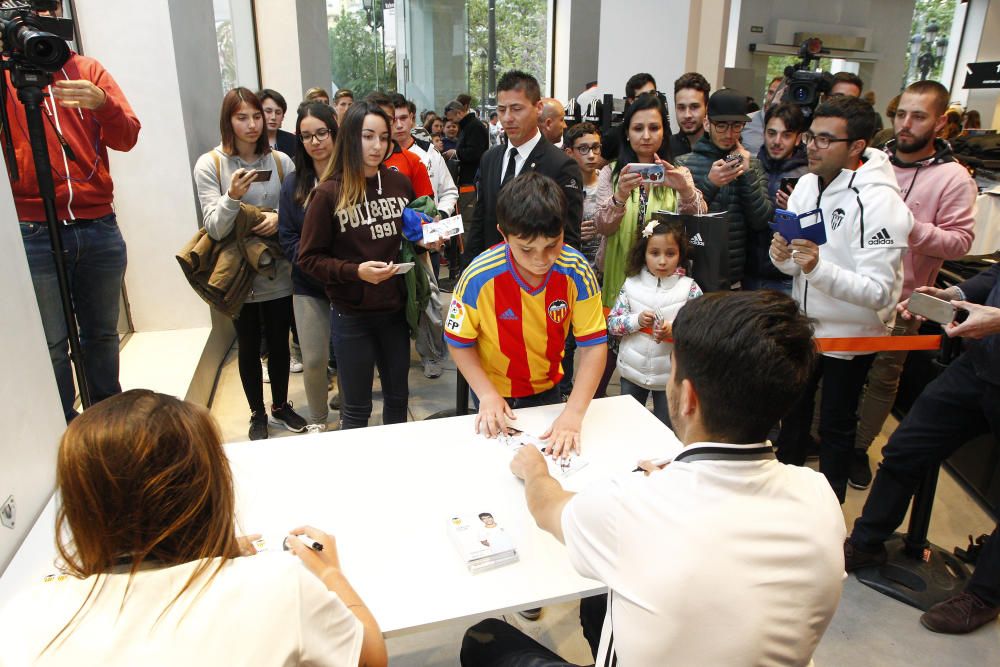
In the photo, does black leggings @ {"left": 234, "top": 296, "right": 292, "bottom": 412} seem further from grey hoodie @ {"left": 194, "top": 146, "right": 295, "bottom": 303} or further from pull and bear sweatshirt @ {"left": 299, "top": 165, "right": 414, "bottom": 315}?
pull and bear sweatshirt @ {"left": 299, "top": 165, "right": 414, "bottom": 315}

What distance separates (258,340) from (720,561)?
9.44ft

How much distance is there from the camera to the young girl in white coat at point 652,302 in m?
2.73

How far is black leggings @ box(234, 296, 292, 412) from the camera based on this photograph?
3281 millimetres

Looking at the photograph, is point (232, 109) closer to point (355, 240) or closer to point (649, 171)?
point (355, 240)

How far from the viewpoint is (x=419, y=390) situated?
4.15 m

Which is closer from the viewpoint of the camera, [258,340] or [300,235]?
[300,235]

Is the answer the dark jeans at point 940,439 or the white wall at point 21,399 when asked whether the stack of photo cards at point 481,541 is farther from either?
the dark jeans at point 940,439

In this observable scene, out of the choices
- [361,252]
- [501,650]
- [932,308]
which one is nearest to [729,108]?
[932,308]

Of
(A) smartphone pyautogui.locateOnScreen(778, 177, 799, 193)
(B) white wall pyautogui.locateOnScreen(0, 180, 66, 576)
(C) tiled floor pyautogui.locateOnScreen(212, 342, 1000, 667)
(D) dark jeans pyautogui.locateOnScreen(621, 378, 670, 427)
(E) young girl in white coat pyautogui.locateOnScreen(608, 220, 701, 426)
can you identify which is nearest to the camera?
(B) white wall pyautogui.locateOnScreen(0, 180, 66, 576)

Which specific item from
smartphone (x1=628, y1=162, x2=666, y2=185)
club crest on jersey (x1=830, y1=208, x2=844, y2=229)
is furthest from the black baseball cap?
club crest on jersey (x1=830, y1=208, x2=844, y2=229)

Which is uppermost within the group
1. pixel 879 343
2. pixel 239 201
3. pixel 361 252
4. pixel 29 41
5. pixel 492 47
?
pixel 492 47

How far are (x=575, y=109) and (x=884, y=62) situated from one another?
10471mm

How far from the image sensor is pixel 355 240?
103 inches

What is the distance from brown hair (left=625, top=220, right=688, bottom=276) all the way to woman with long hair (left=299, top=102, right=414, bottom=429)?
0.99m
